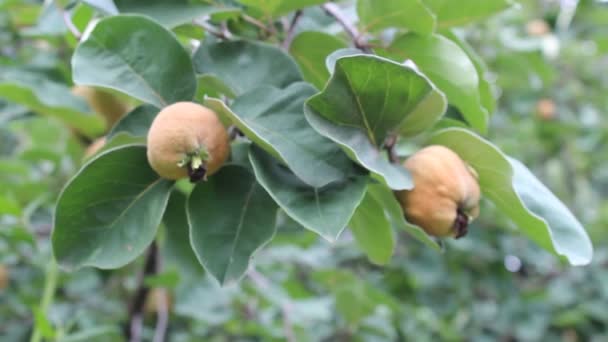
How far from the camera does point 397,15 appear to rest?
2.94 ft

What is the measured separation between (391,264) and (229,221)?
1.86 meters

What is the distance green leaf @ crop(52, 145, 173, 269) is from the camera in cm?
77

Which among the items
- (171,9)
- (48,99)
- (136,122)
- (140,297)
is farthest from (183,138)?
(140,297)

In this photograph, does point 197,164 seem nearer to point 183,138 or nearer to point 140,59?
point 183,138

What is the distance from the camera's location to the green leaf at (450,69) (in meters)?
0.88

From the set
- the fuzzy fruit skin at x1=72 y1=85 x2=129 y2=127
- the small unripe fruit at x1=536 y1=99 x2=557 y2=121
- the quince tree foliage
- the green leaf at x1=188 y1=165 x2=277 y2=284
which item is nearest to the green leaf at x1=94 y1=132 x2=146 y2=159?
the quince tree foliage

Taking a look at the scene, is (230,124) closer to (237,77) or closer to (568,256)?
(237,77)

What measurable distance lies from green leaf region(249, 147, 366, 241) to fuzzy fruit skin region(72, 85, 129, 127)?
2.04 feet

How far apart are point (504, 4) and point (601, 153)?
2.28 meters

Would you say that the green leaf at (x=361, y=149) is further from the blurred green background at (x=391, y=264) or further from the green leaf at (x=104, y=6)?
the blurred green background at (x=391, y=264)

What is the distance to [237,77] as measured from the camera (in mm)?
851

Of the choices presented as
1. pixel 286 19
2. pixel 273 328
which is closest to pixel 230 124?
pixel 286 19

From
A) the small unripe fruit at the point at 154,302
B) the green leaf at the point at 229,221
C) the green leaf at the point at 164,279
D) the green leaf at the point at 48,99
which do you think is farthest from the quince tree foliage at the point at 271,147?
the small unripe fruit at the point at 154,302

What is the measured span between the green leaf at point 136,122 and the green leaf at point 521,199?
0.37 metres
